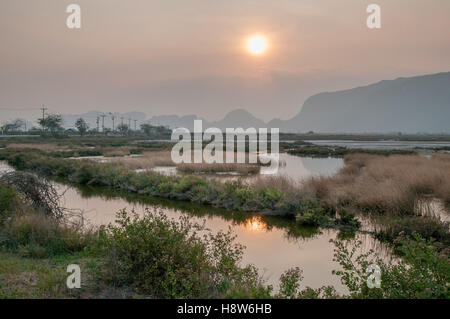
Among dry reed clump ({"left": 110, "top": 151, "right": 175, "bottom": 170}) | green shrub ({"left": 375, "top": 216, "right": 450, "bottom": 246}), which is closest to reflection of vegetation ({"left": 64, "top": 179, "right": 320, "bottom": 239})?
green shrub ({"left": 375, "top": 216, "right": 450, "bottom": 246})

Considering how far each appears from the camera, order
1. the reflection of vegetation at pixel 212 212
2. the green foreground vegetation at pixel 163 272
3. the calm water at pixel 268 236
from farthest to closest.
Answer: the reflection of vegetation at pixel 212 212 → the calm water at pixel 268 236 → the green foreground vegetation at pixel 163 272

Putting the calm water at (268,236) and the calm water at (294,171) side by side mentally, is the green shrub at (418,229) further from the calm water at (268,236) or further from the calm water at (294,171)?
the calm water at (294,171)

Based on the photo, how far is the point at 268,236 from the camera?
12914 millimetres

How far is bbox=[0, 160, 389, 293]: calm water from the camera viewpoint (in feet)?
31.6

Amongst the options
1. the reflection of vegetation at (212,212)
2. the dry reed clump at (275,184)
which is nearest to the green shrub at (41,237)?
the reflection of vegetation at (212,212)

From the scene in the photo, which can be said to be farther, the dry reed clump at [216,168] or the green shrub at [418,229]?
the dry reed clump at [216,168]

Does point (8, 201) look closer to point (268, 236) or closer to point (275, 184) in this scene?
point (268, 236)

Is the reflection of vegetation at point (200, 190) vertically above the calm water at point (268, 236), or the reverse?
the reflection of vegetation at point (200, 190)

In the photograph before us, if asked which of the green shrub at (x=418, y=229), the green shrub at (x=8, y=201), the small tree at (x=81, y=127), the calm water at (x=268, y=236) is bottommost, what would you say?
the calm water at (x=268, y=236)

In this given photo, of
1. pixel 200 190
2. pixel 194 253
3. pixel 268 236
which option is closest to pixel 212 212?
pixel 200 190

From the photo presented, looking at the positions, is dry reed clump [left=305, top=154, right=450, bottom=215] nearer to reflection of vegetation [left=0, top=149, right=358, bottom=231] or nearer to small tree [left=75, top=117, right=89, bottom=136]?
reflection of vegetation [left=0, top=149, right=358, bottom=231]

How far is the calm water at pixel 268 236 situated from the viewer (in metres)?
9.62

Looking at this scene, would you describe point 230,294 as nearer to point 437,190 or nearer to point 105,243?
point 105,243
